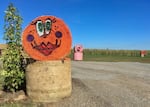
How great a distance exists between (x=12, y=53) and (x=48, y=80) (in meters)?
1.54

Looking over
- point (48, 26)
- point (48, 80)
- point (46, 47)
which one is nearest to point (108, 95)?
point (48, 80)

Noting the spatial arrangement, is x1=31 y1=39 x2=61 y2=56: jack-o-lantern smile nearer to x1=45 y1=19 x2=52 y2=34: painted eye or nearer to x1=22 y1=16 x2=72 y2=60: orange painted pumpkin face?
x1=22 y1=16 x2=72 y2=60: orange painted pumpkin face

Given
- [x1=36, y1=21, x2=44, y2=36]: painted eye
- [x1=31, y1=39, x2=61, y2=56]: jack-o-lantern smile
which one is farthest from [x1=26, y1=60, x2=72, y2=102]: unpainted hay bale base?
[x1=36, y1=21, x2=44, y2=36]: painted eye

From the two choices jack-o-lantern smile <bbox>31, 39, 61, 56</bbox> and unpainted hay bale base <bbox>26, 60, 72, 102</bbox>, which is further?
jack-o-lantern smile <bbox>31, 39, 61, 56</bbox>

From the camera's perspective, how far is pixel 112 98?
7.80m

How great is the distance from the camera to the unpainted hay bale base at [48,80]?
7.44 meters

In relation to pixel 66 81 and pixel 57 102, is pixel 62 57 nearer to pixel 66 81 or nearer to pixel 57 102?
pixel 66 81

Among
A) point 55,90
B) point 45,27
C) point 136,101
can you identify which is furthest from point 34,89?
point 136,101

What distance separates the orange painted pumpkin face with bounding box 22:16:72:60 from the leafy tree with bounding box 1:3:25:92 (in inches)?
18.3

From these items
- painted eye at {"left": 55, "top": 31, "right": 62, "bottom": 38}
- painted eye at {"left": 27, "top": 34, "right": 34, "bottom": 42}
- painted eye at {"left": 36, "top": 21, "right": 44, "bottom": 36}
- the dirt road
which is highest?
painted eye at {"left": 36, "top": 21, "right": 44, "bottom": 36}

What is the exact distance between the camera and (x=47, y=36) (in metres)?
8.02

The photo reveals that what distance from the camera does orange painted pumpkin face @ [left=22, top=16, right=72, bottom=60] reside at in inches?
313

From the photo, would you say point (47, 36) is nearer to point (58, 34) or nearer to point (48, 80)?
point (58, 34)

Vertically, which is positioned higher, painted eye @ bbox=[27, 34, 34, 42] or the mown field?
painted eye @ bbox=[27, 34, 34, 42]
